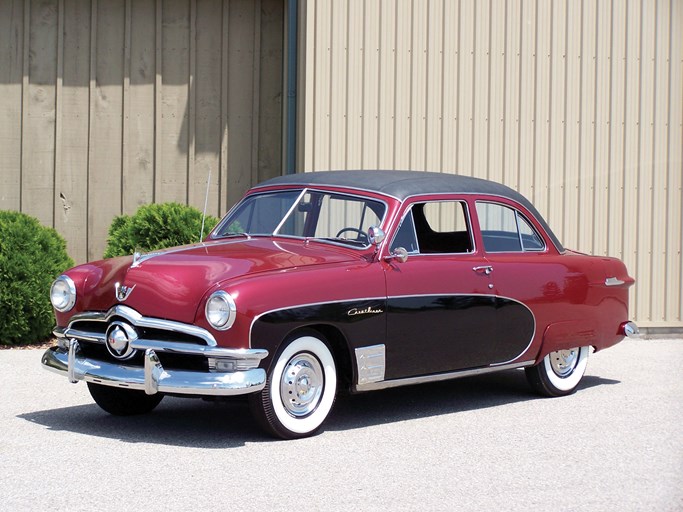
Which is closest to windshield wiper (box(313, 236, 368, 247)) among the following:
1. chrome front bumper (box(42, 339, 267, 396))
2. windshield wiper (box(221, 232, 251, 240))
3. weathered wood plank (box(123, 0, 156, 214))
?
windshield wiper (box(221, 232, 251, 240))

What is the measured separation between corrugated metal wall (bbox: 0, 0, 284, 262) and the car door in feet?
17.3

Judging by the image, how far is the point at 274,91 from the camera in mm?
13070

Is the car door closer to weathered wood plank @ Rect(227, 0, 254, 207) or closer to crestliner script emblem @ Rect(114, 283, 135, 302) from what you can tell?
crestliner script emblem @ Rect(114, 283, 135, 302)

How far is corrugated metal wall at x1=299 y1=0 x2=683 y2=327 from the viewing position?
11883 millimetres

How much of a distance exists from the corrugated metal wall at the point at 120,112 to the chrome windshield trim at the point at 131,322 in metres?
5.78

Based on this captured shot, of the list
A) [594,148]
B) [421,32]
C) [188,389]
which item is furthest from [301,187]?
[594,148]

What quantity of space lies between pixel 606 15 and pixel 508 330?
569 cm

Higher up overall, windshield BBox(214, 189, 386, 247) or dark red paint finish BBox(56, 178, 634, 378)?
windshield BBox(214, 189, 386, 247)

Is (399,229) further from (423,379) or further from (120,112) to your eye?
(120,112)

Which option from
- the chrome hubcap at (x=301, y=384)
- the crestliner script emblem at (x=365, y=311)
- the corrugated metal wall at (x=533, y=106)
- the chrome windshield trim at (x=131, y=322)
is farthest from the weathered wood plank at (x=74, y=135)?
the chrome hubcap at (x=301, y=384)

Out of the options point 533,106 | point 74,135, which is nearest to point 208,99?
point 74,135

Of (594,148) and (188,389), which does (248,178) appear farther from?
(188,389)

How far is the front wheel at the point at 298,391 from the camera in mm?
6582

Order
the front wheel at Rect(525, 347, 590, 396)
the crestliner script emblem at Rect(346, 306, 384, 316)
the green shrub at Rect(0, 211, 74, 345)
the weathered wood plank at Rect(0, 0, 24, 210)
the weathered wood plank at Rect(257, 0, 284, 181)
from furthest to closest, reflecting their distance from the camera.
A: 1. the weathered wood plank at Rect(257, 0, 284, 181)
2. the weathered wood plank at Rect(0, 0, 24, 210)
3. the green shrub at Rect(0, 211, 74, 345)
4. the front wheel at Rect(525, 347, 590, 396)
5. the crestliner script emblem at Rect(346, 306, 384, 316)
